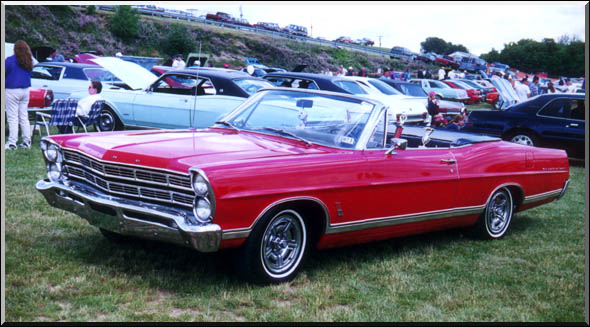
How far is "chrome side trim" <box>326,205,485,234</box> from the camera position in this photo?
4.93 m

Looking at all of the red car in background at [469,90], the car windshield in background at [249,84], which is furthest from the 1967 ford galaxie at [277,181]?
the red car in background at [469,90]

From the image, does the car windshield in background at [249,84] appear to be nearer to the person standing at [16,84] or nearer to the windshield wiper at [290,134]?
the person standing at [16,84]

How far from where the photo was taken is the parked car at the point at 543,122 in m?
12.7

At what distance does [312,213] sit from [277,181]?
0.57 m

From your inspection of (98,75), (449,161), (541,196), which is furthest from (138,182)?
(98,75)

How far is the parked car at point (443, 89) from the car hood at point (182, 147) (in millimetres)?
24262

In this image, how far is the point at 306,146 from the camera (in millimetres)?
5141

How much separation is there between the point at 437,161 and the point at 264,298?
2178 millimetres

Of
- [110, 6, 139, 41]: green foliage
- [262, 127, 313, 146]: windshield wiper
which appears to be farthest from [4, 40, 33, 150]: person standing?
[110, 6, 139, 41]: green foliage

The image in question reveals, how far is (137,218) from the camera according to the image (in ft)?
14.3

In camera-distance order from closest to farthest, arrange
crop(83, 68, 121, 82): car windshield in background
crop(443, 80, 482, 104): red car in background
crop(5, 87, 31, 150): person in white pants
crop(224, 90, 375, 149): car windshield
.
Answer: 1. crop(224, 90, 375, 149): car windshield
2. crop(5, 87, 31, 150): person in white pants
3. crop(83, 68, 121, 82): car windshield in background
4. crop(443, 80, 482, 104): red car in background

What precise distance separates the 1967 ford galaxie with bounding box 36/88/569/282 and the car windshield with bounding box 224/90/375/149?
0.01 metres

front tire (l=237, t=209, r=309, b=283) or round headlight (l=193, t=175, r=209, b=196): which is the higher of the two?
round headlight (l=193, t=175, r=209, b=196)

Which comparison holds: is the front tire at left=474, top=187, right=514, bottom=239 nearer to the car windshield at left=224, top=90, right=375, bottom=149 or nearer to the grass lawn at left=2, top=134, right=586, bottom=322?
the grass lawn at left=2, top=134, right=586, bottom=322
